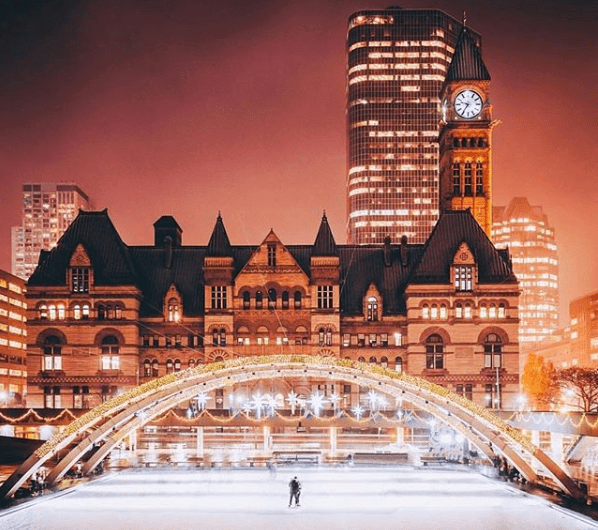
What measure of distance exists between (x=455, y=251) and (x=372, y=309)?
10833 millimetres

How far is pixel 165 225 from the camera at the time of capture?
4584 inches

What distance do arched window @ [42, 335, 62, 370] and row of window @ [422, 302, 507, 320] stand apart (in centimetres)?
3825

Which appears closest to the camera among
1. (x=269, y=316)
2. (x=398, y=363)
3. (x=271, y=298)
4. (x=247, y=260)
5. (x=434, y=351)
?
(x=434, y=351)

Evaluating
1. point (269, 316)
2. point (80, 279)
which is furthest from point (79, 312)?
point (269, 316)

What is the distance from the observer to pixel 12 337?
168125 millimetres

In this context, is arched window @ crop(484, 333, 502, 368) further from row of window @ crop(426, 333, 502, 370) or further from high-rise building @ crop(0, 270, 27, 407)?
high-rise building @ crop(0, 270, 27, 407)

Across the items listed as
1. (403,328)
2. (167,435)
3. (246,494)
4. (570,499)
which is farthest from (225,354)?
(570,499)

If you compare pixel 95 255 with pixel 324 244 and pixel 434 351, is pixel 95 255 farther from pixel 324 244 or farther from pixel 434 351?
pixel 434 351

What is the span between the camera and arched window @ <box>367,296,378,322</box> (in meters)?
103

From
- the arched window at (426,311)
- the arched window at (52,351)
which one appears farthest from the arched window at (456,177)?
the arched window at (52,351)

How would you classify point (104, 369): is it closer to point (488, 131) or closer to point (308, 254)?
point (308, 254)

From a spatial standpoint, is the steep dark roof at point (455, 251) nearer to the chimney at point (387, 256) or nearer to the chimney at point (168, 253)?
the chimney at point (387, 256)

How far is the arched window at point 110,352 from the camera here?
10000 cm

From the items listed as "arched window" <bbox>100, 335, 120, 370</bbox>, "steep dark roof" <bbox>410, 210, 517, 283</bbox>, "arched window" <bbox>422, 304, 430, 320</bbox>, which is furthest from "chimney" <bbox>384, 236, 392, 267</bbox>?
"arched window" <bbox>100, 335, 120, 370</bbox>
